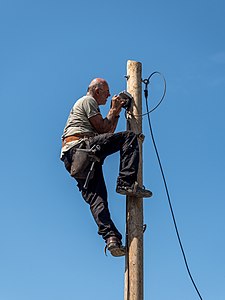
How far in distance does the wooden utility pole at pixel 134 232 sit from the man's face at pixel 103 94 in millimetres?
266

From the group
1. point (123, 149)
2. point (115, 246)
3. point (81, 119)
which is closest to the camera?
point (115, 246)

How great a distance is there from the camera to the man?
7555 millimetres

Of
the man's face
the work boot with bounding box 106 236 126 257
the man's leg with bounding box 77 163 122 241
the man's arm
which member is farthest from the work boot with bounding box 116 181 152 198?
the man's face

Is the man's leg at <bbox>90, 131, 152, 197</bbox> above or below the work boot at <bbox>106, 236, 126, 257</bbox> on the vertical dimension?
above

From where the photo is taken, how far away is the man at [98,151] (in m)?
7.55

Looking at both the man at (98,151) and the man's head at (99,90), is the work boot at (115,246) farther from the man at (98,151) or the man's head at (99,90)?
the man's head at (99,90)

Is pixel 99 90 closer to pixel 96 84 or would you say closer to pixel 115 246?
pixel 96 84

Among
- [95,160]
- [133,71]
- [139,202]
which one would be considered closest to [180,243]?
[139,202]

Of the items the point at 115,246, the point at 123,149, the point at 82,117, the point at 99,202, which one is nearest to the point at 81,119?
the point at 82,117

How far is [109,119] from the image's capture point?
8.07 meters

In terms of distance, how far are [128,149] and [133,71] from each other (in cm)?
108

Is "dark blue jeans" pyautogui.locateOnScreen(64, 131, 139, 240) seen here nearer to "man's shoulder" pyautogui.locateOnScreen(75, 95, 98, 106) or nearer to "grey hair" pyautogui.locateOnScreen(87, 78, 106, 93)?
"man's shoulder" pyautogui.locateOnScreen(75, 95, 98, 106)

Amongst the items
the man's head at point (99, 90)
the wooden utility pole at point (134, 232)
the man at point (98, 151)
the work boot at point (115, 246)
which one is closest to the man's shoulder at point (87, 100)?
the man at point (98, 151)

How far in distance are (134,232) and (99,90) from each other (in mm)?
1773
